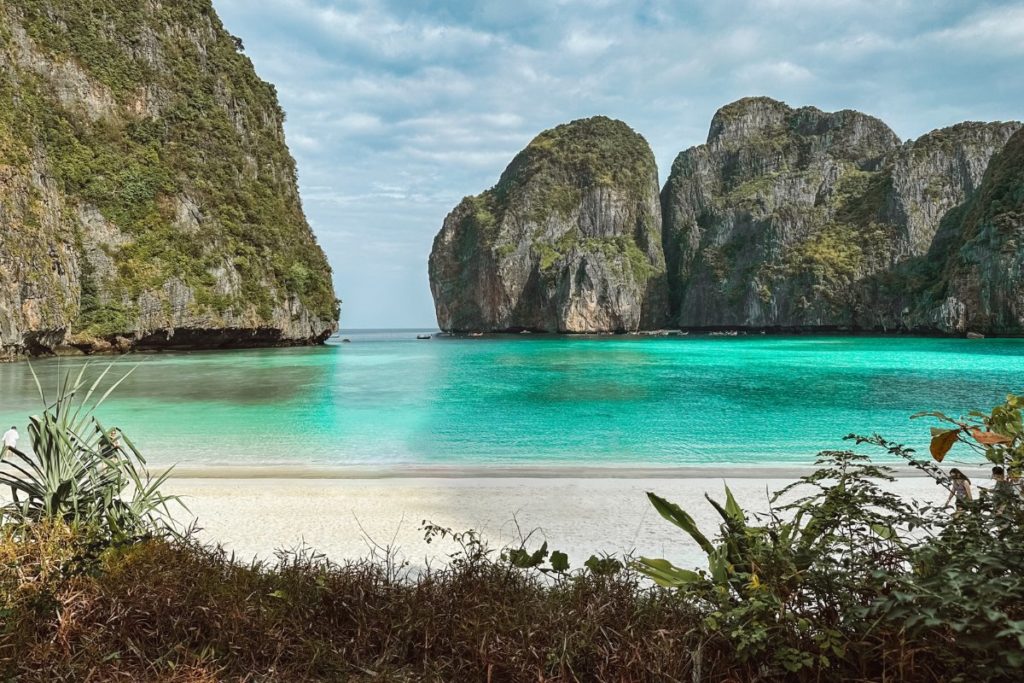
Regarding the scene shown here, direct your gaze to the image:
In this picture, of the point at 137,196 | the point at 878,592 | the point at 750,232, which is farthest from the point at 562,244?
the point at 878,592

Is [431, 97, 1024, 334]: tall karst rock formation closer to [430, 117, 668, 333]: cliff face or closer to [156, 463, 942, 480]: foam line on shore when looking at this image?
[430, 117, 668, 333]: cliff face

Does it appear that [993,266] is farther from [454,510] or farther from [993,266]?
[454,510]

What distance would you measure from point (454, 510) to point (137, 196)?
4693cm

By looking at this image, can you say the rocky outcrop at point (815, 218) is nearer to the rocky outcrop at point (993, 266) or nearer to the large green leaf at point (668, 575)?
the rocky outcrop at point (993, 266)

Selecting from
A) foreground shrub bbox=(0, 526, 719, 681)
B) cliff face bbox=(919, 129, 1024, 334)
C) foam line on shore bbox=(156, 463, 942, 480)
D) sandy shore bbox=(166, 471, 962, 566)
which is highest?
cliff face bbox=(919, 129, 1024, 334)

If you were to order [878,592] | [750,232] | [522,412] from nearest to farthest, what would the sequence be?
[878,592] → [522,412] → [750,232]

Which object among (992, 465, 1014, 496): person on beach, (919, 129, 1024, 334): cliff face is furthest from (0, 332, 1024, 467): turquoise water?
(919, 129, 1024, 334): cliff face

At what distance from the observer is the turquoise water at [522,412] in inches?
386

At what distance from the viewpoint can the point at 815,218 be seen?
352ft

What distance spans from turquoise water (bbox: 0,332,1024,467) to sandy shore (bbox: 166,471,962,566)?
2.36 m

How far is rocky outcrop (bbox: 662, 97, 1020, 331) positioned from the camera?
3723 inches

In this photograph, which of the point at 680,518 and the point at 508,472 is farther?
the point at 508,472

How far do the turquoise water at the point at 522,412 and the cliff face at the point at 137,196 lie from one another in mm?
10628

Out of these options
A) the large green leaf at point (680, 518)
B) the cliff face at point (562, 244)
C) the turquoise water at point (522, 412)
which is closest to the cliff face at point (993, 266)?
the cliff face at point (562, 244)
